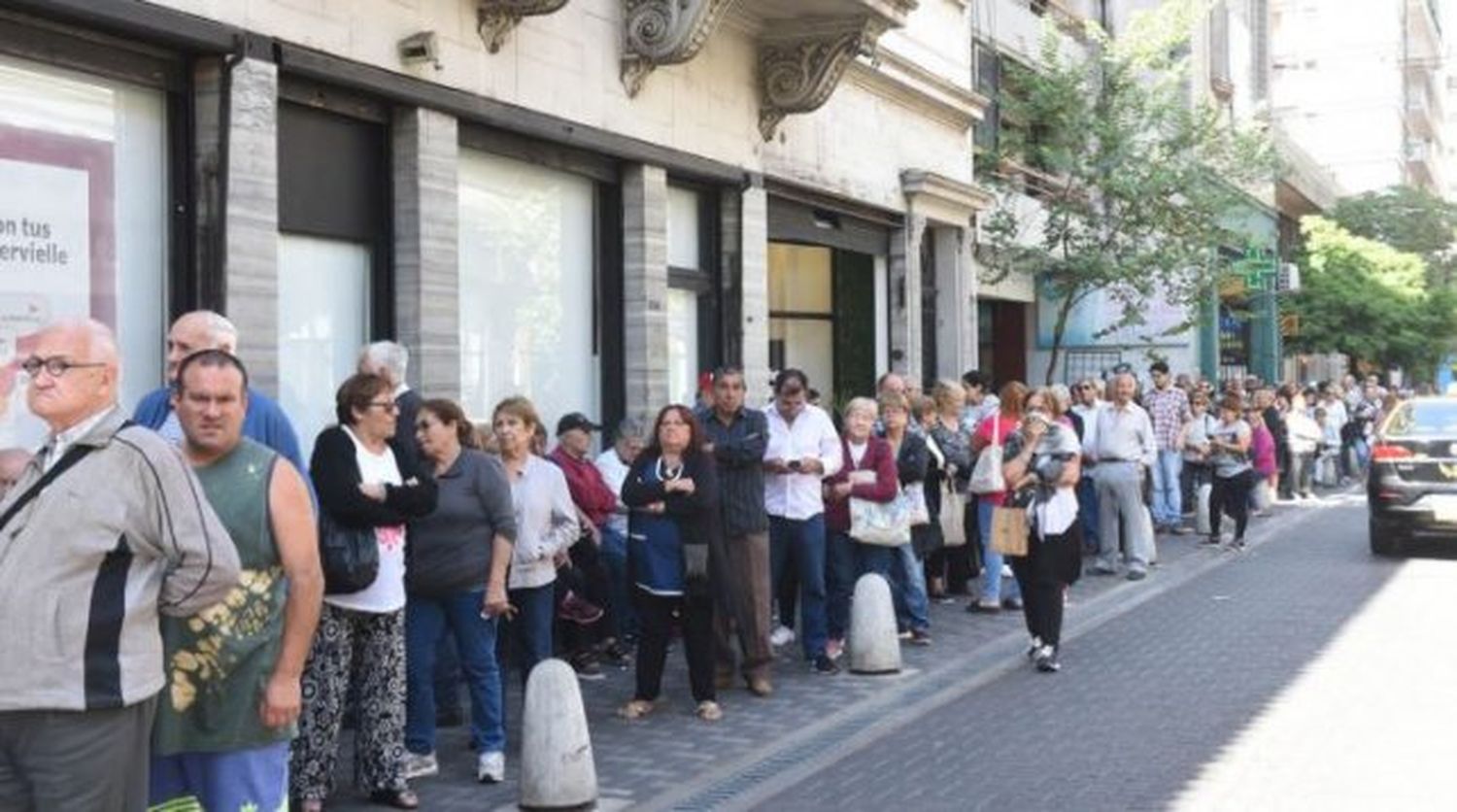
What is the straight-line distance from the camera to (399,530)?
6863mm

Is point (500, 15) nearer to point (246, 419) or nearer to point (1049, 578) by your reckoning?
point (1049, 578)

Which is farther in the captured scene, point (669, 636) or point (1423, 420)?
point (1423, 420)

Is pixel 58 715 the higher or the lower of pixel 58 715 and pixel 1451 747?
the higher

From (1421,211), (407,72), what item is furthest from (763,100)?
(1421,211)

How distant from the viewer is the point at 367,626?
686 centimetres

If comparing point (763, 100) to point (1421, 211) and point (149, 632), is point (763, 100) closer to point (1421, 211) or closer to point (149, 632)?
point (149, 632)

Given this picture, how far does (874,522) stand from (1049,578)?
1.14 metres

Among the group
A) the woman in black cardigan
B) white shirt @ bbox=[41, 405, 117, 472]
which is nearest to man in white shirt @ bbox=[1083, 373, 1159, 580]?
the woman in black cardigan

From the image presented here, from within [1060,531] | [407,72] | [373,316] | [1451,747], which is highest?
[407,72]

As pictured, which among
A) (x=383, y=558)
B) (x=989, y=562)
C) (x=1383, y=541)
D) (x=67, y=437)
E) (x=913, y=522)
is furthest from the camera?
(x=1383, y=541)

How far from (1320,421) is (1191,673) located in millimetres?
20479

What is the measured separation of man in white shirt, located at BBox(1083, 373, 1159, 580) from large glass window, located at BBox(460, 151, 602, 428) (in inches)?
209

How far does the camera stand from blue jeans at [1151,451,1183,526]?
66.6ft

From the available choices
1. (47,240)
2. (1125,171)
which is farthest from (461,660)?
(1125,171)
